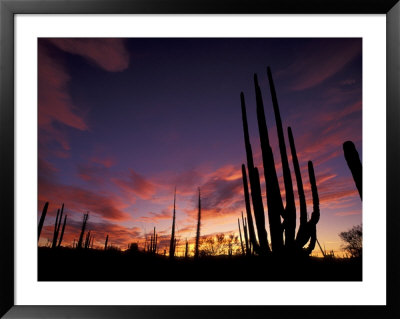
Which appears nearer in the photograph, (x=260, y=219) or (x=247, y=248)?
(x=260, y=219)

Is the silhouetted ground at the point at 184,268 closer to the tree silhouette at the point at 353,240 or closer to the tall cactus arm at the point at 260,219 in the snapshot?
the tree silhouette at the point at 353,240

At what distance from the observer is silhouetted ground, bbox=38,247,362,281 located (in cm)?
253

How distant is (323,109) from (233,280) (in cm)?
182

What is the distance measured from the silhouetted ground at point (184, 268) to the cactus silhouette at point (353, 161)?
2.38ft

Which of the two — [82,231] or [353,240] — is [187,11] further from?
[82,231]

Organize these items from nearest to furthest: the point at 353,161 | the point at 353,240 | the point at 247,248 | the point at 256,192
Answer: the point at 353,240, the point at 353,161, the point at 256,192, the point at 247,248

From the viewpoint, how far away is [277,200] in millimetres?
3498

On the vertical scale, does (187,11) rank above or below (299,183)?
above

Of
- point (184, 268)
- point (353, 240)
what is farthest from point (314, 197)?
point (184, 268)

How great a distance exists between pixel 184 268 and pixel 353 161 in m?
1.70

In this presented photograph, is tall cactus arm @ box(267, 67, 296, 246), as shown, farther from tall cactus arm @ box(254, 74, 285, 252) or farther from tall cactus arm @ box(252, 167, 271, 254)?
tall cactus arm @ box(252, 167, 271, 254)

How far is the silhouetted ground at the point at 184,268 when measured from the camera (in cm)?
253

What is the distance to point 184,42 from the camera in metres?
2.89

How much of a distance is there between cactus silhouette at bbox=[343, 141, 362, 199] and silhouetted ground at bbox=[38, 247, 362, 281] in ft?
2.38
